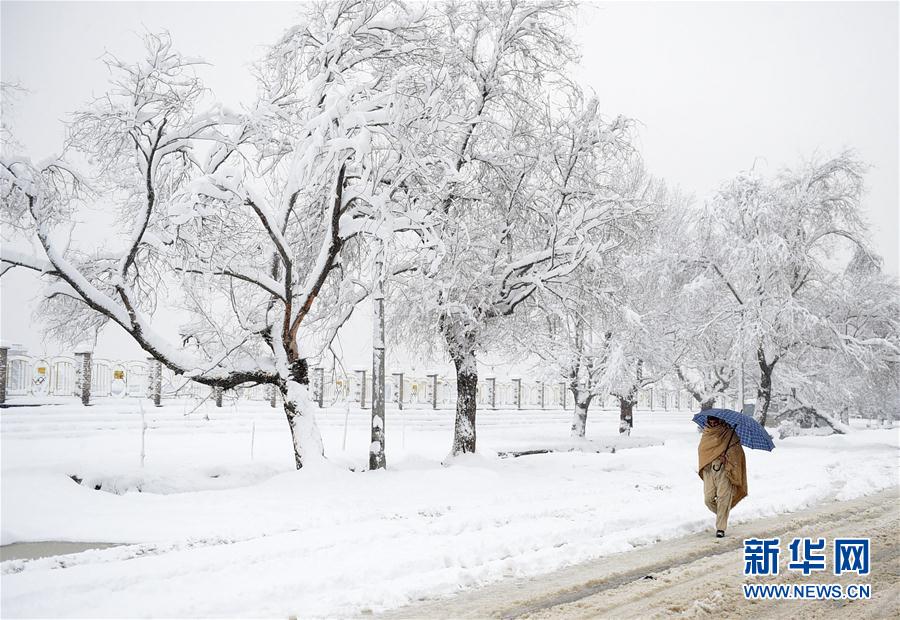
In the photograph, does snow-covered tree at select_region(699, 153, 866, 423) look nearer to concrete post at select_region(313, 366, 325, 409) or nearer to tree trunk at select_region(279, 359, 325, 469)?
concrete post at select_region(313, 366, 325, 409)

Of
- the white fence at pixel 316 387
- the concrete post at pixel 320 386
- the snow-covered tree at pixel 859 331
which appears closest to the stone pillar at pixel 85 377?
the white fence at pixel 316 387

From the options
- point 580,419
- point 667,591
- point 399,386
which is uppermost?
point 399,386

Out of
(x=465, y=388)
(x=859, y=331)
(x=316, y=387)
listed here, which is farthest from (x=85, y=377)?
(x=859, y=331)

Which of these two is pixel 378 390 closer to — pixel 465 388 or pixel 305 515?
pixel 465 388

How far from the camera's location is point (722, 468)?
935 centimetres

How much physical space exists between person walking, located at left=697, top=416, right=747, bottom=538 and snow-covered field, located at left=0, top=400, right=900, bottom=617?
632 mm

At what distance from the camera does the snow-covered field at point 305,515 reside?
623cm

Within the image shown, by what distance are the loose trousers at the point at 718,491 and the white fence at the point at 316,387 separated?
664 centimetres

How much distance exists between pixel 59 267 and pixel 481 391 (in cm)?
3078

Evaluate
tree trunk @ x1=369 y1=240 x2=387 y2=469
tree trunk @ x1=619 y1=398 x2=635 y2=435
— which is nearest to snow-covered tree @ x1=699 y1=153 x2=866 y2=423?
tree trunk @ x1=619 y1=398 x2=635 y2=435

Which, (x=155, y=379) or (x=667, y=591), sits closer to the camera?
(x=667, y=591)

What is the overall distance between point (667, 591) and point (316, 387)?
25.0 meters

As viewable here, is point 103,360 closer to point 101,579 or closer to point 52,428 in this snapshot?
point 52,428

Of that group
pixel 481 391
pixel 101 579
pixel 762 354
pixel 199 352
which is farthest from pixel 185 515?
pixel 481 391
